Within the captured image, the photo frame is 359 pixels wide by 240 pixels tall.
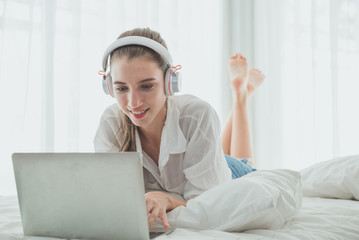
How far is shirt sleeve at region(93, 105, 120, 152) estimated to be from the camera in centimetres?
134

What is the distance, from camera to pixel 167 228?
2.95ft

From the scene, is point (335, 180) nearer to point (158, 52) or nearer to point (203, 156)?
point (203, 156)

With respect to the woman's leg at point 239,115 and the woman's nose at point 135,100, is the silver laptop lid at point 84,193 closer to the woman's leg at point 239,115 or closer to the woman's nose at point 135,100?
the woman's nose at point 135,100

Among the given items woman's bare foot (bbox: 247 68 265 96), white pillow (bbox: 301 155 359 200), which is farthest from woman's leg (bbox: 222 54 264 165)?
white pillow (bbox: 301 155 359 200)

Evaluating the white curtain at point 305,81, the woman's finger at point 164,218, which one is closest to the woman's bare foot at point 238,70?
the white curtain at point 305,81

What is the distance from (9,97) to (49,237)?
1.90 metres

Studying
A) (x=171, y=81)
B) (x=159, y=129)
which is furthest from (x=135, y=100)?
(x=159, y=129)

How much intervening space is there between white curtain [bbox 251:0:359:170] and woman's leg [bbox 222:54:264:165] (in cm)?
79

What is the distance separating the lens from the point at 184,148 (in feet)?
4.13

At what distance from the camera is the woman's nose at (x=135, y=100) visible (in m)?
1.13

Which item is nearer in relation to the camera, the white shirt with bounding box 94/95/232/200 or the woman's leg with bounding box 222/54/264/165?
the white shirt with bounding box 94/95/232/200

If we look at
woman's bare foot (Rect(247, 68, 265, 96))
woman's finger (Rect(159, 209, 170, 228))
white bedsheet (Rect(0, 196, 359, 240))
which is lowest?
white bedsheet (Rect(0, 196, 359, 240))

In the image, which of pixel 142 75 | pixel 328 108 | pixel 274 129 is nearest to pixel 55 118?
pixel 142 75

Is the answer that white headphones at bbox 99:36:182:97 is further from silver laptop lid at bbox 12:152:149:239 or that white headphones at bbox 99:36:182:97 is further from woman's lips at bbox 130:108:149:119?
silver laptop lid at bbox 12:152:149:239
